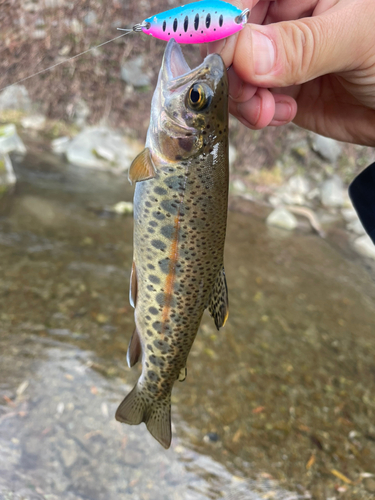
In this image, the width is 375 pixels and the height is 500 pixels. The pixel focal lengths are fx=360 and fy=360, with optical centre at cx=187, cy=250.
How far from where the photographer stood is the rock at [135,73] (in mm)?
13195

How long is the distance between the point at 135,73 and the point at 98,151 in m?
4.37

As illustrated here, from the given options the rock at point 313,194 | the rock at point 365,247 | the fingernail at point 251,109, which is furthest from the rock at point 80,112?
the fingernail at point 251,109

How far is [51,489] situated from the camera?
298cm

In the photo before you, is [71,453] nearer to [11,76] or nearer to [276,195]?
[276,195]

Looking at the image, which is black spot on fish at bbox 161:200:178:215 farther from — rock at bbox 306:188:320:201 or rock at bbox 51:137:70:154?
rock at bbox 306:188:320:201

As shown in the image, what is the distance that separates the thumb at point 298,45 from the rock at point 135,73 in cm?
1290

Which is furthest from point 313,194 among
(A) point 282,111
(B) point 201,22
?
(B) point 201,22

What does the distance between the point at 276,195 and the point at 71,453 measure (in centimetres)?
1101

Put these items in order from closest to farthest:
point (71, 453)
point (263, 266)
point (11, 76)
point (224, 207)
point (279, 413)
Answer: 1. point (224, 207)
2. point (71, 453)
3. point (279, 413)
4. point (263, 266)
5. point (11, 76)

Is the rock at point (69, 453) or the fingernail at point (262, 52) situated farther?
the rock at point (69, 453)

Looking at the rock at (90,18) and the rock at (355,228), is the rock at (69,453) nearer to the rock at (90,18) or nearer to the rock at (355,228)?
the rock at (355,228)

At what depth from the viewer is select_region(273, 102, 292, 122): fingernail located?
2332 mm

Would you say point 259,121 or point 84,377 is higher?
point 259,121

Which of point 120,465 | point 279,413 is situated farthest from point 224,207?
point 279,413
